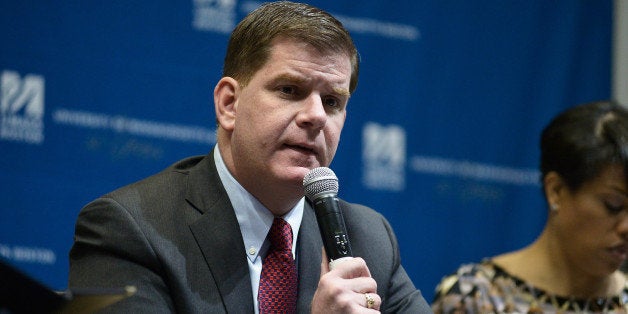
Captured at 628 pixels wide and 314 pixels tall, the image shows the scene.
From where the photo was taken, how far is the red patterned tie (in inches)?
89.0

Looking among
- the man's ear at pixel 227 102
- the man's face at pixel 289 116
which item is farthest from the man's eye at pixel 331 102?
the man's ear at pixel 227 102

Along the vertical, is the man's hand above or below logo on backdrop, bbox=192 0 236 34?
below

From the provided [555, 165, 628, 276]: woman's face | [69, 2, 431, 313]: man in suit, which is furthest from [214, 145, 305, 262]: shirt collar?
[555, 165, 628, 276]: woman's face

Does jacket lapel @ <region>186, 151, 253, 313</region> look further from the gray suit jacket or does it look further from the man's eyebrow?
the man's eyebrow

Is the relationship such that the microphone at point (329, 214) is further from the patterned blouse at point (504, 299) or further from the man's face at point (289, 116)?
the patterned blouse at point (504, 299)

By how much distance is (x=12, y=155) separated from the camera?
3.54 meters

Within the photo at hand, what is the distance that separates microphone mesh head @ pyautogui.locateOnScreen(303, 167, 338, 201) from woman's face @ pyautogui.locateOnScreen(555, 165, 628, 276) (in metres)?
1.37

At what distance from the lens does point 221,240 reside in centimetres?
231

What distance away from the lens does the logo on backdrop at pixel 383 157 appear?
4.17m

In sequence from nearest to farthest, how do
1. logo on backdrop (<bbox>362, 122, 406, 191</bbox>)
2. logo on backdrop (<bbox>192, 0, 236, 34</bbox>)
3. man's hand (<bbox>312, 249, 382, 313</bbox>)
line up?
man's hand (<bbox>312, 249, 382, 313</bbox>), logo on backdrop (<bbox>192, 0, 236, 34</bbox>), logo on backdrop (<bbox>362, 122, 406, 191</bbox>)

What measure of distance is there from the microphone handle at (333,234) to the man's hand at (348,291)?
0.11 feet

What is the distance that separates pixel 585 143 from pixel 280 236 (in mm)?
1335

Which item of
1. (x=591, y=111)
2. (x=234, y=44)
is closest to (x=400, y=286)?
(x=234, y=44)

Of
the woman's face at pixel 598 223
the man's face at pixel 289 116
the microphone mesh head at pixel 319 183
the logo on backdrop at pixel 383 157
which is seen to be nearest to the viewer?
the microphone mesh head at pixel 319 183
